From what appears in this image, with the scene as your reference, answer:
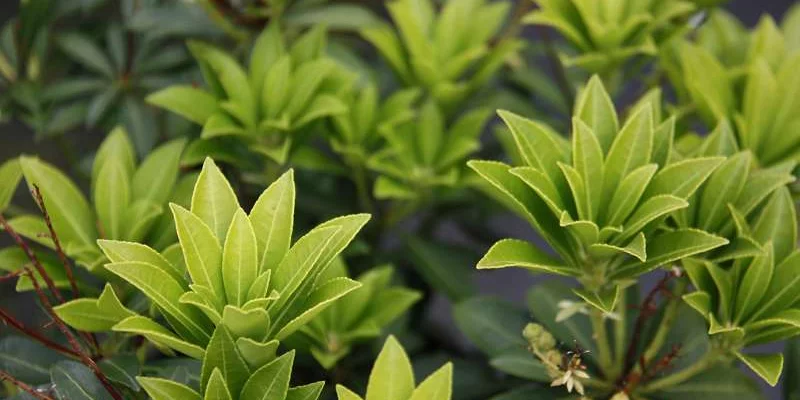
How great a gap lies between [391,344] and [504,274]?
104 centimetres

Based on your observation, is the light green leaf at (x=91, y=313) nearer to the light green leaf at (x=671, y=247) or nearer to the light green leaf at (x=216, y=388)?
the light green leaf at (x=216, y=388)

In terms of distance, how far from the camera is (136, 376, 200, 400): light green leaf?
30.1 inches

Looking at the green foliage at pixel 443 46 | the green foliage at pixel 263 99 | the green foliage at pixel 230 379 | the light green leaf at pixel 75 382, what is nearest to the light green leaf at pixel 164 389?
the green foliage at pixel 230 379

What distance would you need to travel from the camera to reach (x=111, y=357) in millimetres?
920

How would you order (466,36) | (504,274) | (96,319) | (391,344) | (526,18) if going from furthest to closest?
(504,274) → (466,36) → (526,18) → (96,319) → (391,344)

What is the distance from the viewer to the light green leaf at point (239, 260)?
0.77 meters

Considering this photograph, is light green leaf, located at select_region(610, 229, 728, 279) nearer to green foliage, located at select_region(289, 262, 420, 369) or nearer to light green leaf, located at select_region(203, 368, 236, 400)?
green foliage, located at select_region(289, 262, 420, 369)

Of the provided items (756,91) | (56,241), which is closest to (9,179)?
(56,241)

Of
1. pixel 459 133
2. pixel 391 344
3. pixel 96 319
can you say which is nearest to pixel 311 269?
pixel 391 344

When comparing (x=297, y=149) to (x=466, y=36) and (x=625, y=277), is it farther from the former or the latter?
(x=625, y=277)

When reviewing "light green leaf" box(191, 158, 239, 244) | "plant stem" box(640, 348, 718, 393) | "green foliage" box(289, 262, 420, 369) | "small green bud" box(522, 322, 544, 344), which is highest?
"light green leaf" box(191, 158, 239, 244)

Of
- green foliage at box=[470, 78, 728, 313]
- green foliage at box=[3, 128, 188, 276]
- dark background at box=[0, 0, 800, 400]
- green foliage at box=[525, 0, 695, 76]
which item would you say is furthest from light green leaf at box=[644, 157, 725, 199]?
dark background at box=[0, 0, 800, 400]

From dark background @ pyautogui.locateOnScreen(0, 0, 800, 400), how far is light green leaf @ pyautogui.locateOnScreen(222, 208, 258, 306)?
0.62m

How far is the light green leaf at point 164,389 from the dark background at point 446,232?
23.6 inches
